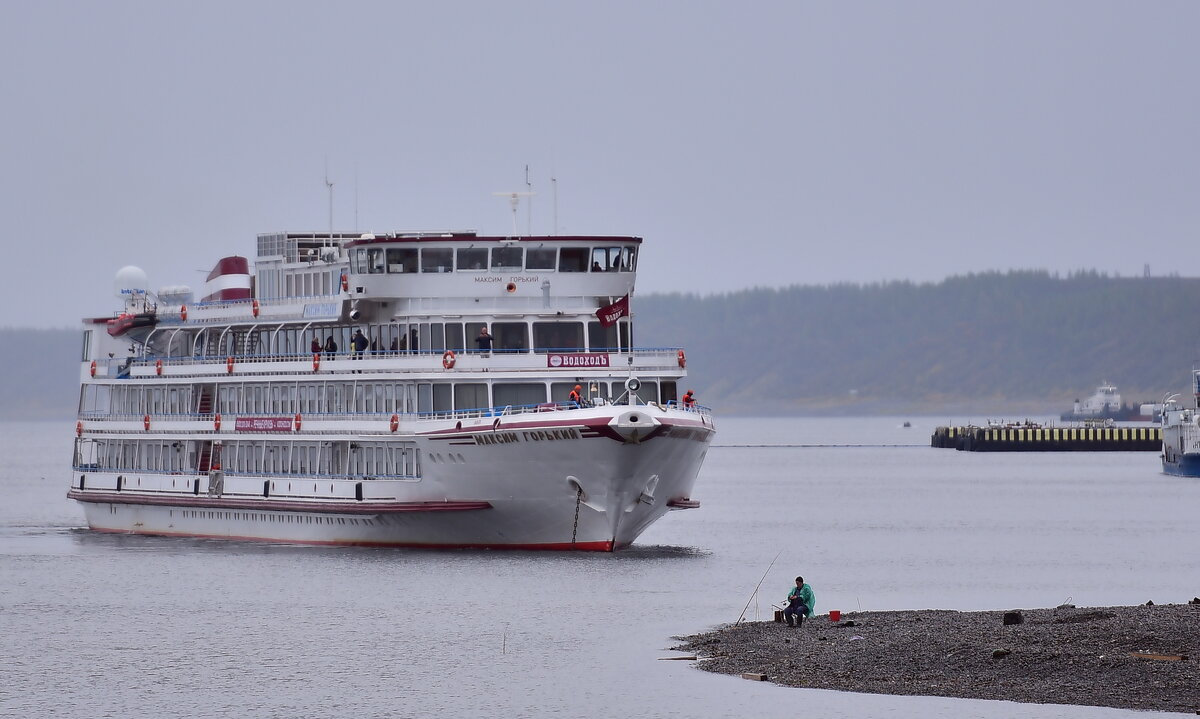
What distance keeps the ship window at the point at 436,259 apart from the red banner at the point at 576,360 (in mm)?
4484

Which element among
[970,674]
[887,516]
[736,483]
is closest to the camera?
[970,674]

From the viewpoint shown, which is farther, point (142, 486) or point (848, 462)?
point (848, 462)

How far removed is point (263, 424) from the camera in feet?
209

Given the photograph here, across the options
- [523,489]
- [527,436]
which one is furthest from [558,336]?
[523,489]

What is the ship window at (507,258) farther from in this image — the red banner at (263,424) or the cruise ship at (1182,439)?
the cruise ship at (1182,439)

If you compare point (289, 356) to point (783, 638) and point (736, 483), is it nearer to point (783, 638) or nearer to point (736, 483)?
point (783, 638)

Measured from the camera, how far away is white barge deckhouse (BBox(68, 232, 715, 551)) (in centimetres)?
5622

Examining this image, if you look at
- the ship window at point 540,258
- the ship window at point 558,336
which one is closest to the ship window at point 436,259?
the ship window at point 540,258

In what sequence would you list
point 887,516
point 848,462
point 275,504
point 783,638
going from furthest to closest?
1. point 848,462
2. point 887,516
3. point 275,504
4. point 783,638

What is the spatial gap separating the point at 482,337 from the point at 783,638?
20.1m

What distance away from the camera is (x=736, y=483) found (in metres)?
135

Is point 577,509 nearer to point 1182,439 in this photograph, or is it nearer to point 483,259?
point 483,259

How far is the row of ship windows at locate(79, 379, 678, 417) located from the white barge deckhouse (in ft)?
0.23

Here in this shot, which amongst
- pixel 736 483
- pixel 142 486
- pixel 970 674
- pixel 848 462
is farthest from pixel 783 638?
pixel 848 462
